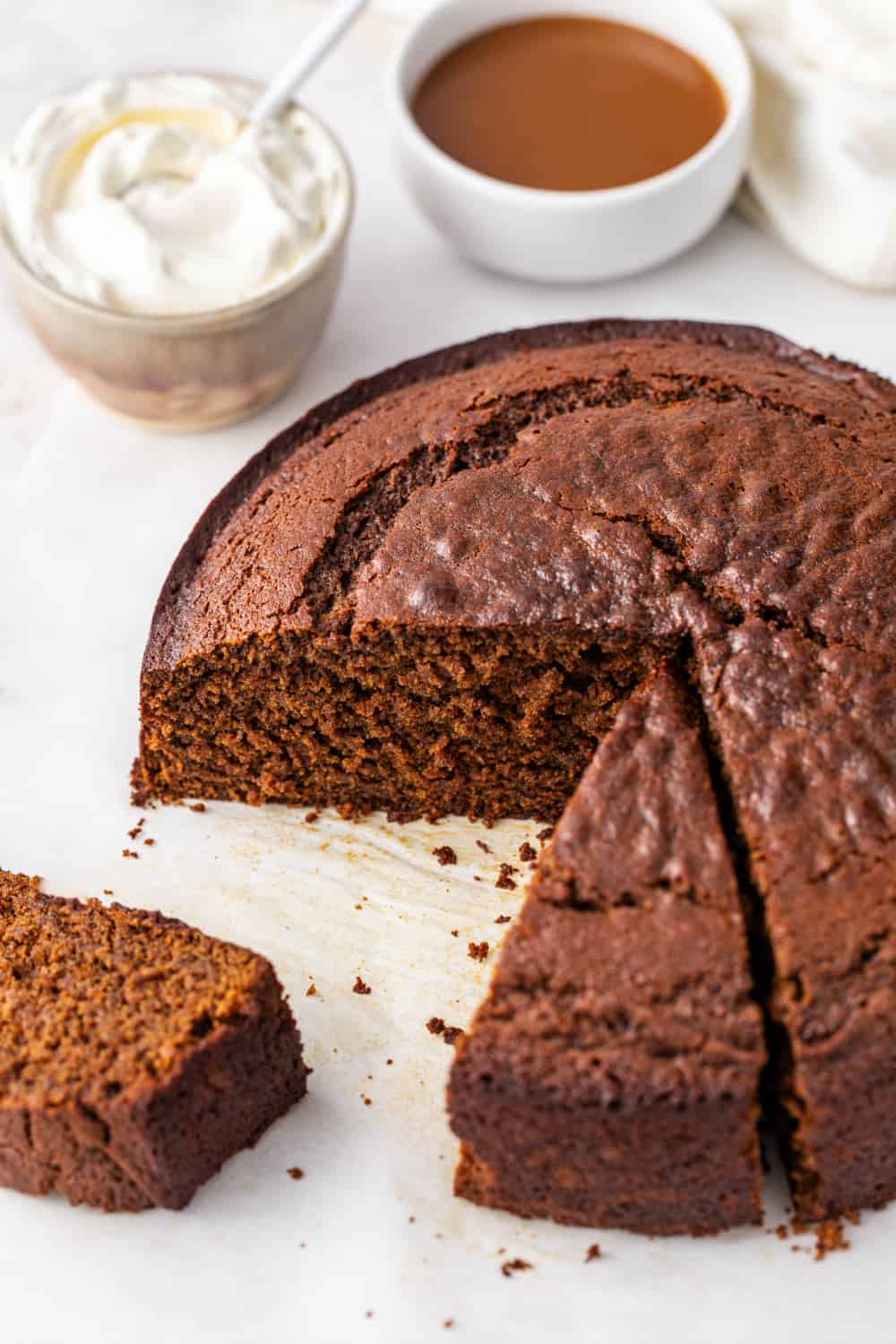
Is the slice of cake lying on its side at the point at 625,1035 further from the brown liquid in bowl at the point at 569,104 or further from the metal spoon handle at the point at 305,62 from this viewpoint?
the metal spoon handle at the point at 305,62

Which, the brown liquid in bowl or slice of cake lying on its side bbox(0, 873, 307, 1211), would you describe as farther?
the brown liquid in bowl

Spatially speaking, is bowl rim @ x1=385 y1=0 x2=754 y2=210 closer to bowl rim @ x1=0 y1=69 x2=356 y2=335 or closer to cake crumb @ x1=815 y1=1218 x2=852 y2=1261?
bowl rim @ x1=0 y1=69 x2=356 y2=335

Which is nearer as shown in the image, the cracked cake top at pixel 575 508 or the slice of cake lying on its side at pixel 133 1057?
the slice of cake lying on its side at pixel 133 1057

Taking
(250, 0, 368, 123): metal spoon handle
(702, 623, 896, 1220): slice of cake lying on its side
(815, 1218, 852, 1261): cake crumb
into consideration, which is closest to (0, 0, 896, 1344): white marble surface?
(815, 1218, 852, 1261): cake crumb

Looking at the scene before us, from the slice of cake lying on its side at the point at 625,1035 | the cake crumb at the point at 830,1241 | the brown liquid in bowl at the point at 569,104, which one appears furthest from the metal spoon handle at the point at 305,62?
the cake crumb at the point at 830,1241

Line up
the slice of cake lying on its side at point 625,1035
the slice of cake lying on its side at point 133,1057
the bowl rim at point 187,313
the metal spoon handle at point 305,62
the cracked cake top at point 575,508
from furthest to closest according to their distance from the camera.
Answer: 1. the metal spoon handle at point 305,62
2. the bowl rim at point 187,313
3. the cracked cake top at point 575,508
4. the slice of cake lying on its side at point 133,1057
5. the slice of cake lying on its side at point 625,1035

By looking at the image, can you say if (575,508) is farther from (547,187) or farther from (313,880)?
(547,187)
